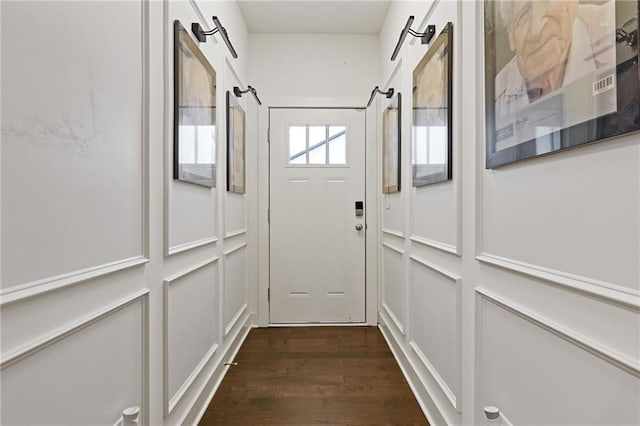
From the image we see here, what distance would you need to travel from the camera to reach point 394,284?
9.24ft

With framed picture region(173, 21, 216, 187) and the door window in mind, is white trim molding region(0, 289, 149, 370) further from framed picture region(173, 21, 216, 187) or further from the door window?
the door window

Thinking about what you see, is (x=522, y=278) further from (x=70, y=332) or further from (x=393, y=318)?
(x=393, y=318)

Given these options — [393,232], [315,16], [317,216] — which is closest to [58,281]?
[393,232]

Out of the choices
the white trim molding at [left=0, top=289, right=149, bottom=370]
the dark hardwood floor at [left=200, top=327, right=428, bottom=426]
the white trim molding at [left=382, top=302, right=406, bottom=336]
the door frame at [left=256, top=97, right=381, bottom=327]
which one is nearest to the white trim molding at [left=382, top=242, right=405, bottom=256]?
the door frame at [left=256, top=97, right=381, bottom=327]

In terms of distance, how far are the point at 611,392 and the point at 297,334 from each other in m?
2.57

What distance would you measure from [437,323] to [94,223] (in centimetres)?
153

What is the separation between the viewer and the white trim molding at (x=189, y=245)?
1.57 m

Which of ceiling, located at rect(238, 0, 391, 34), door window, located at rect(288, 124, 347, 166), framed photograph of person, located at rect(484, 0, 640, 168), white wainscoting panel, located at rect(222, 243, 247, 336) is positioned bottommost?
white wainscoting panel, located at rect(222, 243, 247, 336)

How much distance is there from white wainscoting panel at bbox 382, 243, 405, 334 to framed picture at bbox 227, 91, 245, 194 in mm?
1280

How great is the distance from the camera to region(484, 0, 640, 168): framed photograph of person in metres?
0.75

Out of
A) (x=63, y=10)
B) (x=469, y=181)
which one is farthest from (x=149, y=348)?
(x=469, y=181)

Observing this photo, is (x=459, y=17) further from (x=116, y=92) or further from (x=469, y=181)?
(x=116, y=92)

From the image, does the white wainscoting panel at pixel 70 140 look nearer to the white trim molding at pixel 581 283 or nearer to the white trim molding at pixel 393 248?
the white trim molding at pixel 581 283

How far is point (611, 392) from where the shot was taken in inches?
31.8
